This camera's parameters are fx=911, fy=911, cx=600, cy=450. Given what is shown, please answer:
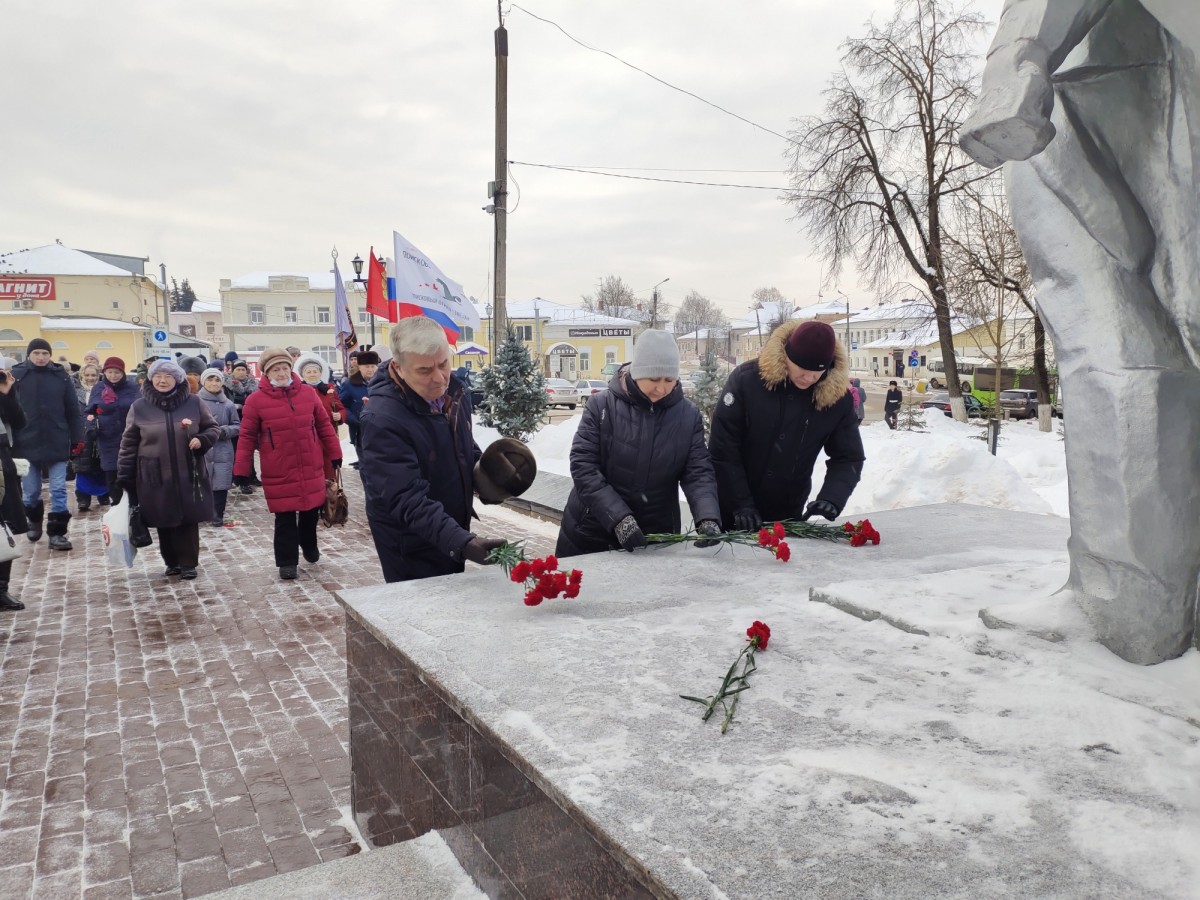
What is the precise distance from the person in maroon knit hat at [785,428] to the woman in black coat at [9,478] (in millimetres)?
4747

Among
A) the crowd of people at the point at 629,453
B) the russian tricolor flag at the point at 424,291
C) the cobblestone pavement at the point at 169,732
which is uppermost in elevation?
the russian tricolor flag at the point at 424,291

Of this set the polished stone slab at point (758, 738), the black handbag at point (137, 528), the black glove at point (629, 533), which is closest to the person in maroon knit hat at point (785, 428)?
the black glove at point (629, 533)

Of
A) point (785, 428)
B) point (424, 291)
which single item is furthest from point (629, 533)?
point (424, 291)

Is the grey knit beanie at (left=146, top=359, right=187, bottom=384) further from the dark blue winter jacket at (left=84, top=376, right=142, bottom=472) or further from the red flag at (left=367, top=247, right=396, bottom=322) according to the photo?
the red flag at (left=367, top=247, right=396, bottom=322)

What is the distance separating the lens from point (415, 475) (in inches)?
139

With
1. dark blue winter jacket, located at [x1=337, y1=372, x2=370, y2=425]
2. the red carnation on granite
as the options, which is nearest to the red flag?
dark blue winter jacket, located at [x1=337, y1=372, x2=370, y2=425]

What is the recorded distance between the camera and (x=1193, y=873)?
153 cm

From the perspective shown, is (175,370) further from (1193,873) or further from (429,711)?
(1193,873)

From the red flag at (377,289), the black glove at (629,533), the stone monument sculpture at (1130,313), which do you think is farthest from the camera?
the red flag at (377,289)

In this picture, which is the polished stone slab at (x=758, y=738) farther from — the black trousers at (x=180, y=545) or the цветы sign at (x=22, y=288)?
the цветы sign at (x=22, y=288)

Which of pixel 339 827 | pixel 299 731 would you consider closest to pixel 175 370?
pixel 299 731

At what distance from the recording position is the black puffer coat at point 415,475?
11.3 ft

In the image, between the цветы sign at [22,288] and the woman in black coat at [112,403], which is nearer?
the woman in black coat at [112,403]

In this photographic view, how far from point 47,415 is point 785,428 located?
7.40m
